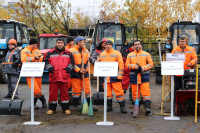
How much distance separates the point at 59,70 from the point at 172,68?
2.71m

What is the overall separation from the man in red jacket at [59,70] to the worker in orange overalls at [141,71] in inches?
60.0

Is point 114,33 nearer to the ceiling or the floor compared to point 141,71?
nearer to the ceiling

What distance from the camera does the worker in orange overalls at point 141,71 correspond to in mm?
7551

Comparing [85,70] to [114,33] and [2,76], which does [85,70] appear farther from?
[114,33]

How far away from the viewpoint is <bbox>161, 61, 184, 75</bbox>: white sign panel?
23.4 ft

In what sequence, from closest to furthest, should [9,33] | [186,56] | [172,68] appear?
[172,68] < [186,56] < [9,33]

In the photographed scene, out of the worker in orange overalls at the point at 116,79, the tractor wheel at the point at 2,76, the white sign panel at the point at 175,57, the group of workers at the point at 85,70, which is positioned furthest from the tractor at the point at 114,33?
the white sign panel at the point at 175,57

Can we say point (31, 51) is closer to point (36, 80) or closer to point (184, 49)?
point (36, 80)

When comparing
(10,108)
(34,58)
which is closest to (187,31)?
(34,58)

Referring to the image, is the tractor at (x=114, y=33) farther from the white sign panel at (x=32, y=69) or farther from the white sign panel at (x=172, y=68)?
the white sign panel at (x=32, y=69)

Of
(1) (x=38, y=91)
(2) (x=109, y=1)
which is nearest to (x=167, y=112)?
(1) (x=38, y=91)

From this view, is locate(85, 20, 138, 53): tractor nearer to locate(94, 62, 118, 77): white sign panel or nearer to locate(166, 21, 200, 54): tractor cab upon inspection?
locate(166, 21, 200, 54): tractor cab

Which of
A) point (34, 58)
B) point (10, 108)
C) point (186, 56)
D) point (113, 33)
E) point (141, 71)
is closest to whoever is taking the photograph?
point (10, 108)

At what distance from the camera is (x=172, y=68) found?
23.6 feet
